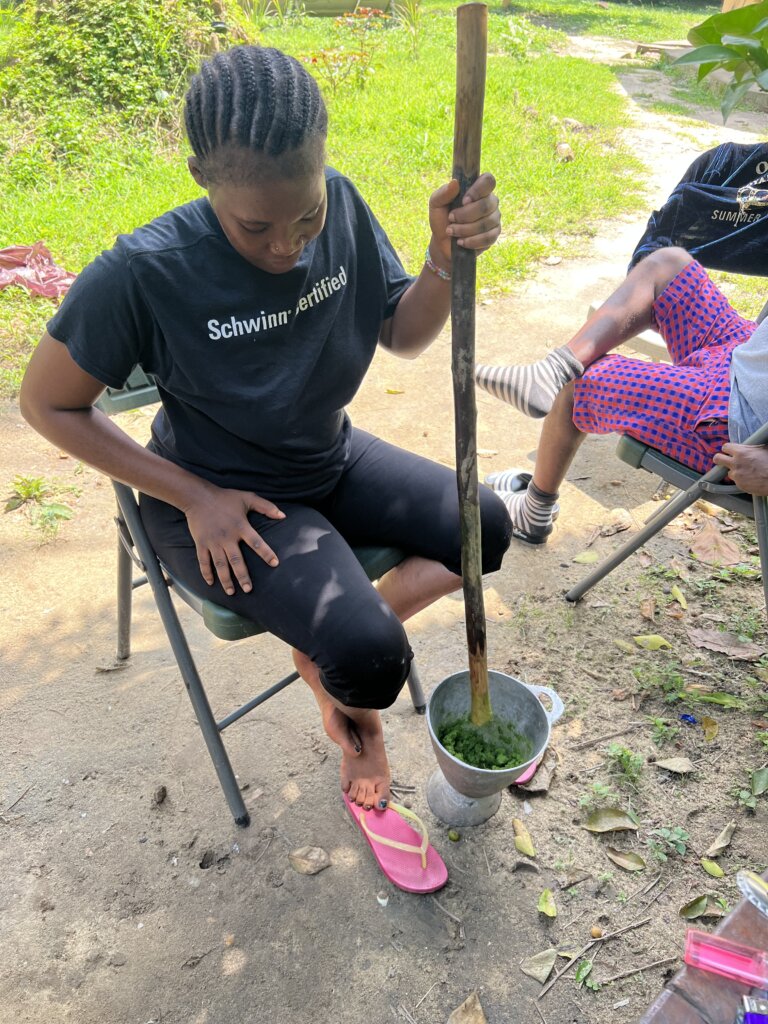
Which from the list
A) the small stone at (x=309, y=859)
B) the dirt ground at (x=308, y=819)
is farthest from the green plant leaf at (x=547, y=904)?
the small stone at (x=309, y=859)

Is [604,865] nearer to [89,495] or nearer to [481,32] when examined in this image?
[481,32]

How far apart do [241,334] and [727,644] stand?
2.06 m

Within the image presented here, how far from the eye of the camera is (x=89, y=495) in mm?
3475

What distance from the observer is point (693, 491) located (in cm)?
236

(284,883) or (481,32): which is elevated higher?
(481,32)

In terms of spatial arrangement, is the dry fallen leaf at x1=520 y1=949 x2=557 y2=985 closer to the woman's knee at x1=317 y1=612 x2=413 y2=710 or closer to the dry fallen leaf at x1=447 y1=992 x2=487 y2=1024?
the dry fallen leaf at x1=447 y1=992 x2=487 y2=1024

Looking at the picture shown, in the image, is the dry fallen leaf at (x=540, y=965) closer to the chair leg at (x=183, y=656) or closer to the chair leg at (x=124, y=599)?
the chair leg at (x=183, y=656)

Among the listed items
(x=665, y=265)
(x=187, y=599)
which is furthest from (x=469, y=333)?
(x=665, y=265)

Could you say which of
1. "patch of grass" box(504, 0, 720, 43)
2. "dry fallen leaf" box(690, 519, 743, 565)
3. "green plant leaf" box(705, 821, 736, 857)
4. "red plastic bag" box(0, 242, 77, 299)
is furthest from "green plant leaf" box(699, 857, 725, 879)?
"patch of grass" box(504, 0, 720, 43)

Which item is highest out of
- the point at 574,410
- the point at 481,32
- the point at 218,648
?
the point at 481,32

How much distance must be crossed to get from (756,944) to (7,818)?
1939 millimetres

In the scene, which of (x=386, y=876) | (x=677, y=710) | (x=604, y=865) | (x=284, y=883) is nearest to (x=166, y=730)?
(x=284, y=883)

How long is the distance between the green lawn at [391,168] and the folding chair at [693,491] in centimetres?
297

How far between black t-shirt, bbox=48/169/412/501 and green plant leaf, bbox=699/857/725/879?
1.44 meters
